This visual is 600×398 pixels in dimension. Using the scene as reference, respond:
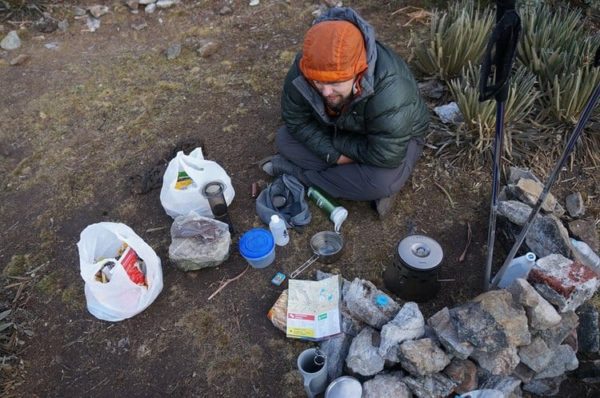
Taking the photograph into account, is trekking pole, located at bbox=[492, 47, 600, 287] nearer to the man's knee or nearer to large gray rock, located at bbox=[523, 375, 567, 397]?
large gray rock, located at bbox=[523, 375, 567, 397]

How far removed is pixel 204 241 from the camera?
2949mm

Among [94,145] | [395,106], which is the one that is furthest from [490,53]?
[94,145]

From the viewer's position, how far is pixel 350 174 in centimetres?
307

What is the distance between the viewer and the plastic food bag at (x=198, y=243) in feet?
9.49

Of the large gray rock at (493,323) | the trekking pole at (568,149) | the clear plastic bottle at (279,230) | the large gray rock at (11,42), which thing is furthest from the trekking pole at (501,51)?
the large gray rock at (11,42)

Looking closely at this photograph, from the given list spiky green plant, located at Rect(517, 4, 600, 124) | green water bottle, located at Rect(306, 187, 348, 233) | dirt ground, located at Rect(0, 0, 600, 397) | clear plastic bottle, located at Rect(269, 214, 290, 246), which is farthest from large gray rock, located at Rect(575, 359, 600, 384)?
clear plastic bottle, located at Rect(269, 214, 290, 246)

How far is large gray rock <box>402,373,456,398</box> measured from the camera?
217cm

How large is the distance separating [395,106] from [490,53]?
1.08 m

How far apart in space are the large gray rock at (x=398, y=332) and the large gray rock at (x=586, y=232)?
1296 millimetres

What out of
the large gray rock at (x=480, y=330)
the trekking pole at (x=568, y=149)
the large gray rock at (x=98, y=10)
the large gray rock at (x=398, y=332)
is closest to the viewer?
the trekking pole at (x=568, y=149)

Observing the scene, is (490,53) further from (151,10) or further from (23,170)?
(151,10)

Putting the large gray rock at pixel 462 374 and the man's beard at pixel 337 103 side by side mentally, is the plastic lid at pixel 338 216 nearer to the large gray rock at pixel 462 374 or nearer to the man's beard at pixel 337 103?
the man's beard at pixel 337 103

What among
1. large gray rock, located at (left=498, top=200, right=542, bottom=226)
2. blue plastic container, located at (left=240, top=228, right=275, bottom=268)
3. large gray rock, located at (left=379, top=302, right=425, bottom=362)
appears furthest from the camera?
blue plastic container, located at (left=240, top=228, right=275, bottom=268)

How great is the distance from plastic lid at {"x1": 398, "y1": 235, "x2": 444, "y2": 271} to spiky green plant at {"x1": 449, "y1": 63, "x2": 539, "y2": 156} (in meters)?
1.17
